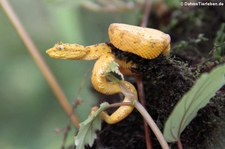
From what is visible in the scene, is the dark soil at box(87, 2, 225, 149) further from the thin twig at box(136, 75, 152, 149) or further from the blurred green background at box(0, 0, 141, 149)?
the blurred green background at box(0, 0, 141, 149)

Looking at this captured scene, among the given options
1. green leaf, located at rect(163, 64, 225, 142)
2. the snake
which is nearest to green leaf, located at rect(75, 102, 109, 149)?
the snake

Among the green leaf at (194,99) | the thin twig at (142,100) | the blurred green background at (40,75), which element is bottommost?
the blurred green background at (40,75)

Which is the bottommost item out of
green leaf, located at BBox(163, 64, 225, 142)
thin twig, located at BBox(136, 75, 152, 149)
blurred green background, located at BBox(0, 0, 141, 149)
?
blurred green background, located at BBox(0, 0, 141, 149)

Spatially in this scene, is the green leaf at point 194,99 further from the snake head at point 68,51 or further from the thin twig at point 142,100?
the snake head at point 68,51

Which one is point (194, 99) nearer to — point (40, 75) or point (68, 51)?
point (68, 51)

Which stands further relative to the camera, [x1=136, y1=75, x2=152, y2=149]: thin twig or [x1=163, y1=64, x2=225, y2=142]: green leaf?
[x1=136, y1=75, x2=152, y2=149]: thin twig

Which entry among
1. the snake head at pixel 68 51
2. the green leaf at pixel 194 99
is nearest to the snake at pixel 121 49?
the snake head at pixel 68 51
